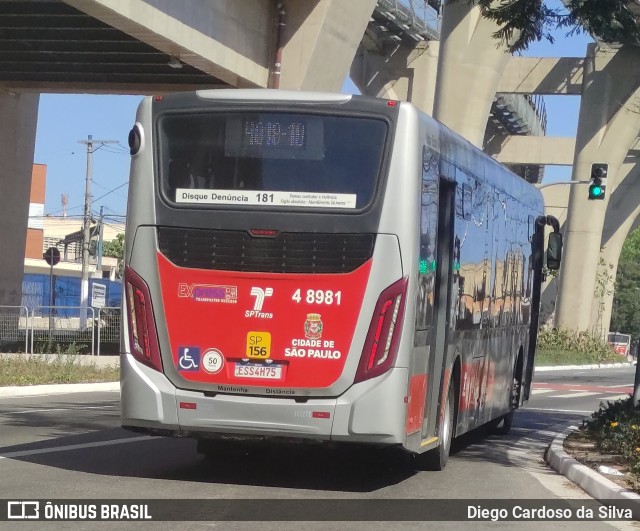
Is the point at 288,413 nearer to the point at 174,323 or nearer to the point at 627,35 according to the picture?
the point at 174,323

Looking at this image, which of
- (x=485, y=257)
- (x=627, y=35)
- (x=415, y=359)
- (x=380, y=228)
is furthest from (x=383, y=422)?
(x=627, y=35)

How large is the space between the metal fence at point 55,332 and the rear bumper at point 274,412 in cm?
2215

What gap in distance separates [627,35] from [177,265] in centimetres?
646

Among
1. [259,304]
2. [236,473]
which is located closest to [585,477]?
[236,473]

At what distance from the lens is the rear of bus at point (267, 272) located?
10633 millimetres

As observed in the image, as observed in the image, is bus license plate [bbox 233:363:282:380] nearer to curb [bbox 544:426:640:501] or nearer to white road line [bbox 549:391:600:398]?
curb [bbox 544:426:640:501]

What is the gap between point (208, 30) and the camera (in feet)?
89.9

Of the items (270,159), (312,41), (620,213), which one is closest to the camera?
(270,159)

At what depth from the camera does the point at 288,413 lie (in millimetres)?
10633

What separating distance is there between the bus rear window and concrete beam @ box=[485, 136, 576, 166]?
6346 cm

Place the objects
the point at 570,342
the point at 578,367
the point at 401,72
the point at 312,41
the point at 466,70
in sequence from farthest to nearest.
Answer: the point at 570,342 < the point at 578,367 < the point at 401,72 < the point at 466,70 < the point at 312,41

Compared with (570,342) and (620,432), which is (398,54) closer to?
(570,342)

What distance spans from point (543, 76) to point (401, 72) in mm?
11429

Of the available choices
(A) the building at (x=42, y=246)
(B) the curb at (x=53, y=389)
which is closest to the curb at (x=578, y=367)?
(B) the curb at (x=53, y=389)
